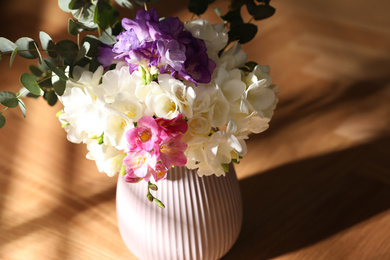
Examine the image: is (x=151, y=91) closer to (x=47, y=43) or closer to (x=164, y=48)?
(x=164, y=48)

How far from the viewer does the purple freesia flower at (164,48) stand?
0.62 meters

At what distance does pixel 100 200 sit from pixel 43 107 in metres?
0.34

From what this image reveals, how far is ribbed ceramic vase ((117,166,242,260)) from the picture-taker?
790 mm

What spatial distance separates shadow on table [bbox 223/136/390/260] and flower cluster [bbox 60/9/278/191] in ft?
0.99

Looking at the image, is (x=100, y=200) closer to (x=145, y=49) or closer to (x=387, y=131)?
(x=145, y=49)

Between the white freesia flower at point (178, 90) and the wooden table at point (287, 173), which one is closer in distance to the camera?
the white freesia flower at point (178, 90)

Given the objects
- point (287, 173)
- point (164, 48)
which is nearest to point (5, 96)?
point (164, 48)

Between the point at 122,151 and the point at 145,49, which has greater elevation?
the point at 145,49

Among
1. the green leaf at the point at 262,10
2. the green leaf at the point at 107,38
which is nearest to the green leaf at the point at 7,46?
the green leaf at the point at 107,38

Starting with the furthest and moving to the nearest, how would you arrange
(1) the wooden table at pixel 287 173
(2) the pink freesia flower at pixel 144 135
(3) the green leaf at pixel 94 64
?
1. (1) the wooden table at pixel 287 173
2. (3) the green leaf at pixel 94 64
3. (2) the pink freesia flower at pixel 144 135

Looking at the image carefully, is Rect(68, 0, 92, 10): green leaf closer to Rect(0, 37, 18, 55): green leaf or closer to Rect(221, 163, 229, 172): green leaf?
Rect(0, 37, 18, 55): green leaf

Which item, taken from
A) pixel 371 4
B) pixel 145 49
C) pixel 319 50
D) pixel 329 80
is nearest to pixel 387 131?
pixel 329 80

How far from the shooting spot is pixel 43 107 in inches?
48.8

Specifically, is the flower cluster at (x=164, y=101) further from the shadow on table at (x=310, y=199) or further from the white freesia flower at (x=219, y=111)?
the shadow on table at (x=310, y=199)
